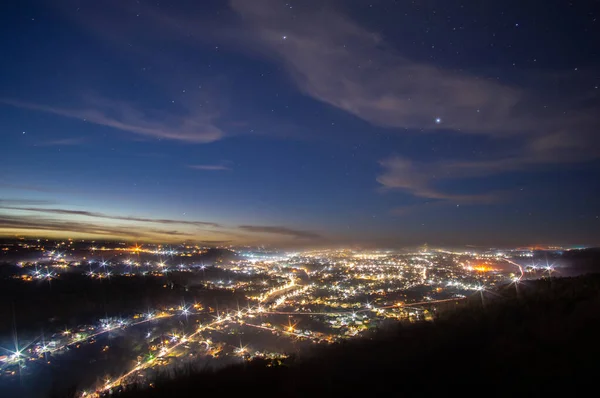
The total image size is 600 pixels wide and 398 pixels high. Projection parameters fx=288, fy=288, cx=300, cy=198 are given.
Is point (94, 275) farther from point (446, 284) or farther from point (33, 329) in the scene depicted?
point (446, 284)

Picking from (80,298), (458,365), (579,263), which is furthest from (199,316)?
(579,263)

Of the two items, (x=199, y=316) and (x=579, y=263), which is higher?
(x=579, y=263)

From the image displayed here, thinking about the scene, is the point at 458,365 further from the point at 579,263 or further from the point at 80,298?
the point at 80,298

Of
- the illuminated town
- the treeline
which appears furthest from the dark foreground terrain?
the treeline

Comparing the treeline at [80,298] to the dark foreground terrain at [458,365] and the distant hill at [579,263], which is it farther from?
the distant hill at [579,263]

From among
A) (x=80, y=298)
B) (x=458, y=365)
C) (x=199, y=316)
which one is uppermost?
(x=458, y=365)

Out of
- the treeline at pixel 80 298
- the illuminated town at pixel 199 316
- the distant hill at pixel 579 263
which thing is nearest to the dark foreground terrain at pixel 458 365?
the illuminated town at pixel 199 316

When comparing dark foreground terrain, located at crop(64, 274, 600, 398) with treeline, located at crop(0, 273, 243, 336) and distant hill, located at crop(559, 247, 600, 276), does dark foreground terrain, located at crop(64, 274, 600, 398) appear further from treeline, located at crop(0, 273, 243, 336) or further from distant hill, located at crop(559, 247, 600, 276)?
treeline, located at crop(0, 273, 243, 336)
